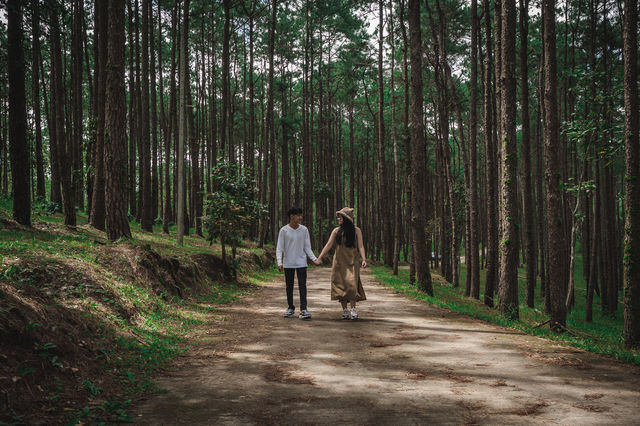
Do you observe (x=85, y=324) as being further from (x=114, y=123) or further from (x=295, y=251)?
(x=114, y=123)

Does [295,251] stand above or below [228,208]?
below

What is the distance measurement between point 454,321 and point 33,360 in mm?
7574

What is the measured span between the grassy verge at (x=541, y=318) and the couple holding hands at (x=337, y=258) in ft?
10.8

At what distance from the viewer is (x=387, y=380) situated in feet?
15.5

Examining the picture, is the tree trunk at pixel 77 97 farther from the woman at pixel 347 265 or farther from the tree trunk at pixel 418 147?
the woman at pixel 347 265

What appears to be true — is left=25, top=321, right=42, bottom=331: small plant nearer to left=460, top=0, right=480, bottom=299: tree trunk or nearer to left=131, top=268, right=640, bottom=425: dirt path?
left=131, top=268, right=640, bottom=425: dirt path

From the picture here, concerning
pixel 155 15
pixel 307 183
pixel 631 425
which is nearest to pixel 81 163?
pixel 155 15

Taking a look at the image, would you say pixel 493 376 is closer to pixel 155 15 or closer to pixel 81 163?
pixel 81 163

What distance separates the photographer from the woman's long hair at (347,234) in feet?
28.9

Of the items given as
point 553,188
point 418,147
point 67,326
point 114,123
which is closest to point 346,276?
point 553,188

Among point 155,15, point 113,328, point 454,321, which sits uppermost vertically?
point 155,15

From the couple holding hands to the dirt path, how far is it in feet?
2.78

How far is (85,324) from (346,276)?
16.2 ft

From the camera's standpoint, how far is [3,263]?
6148 mm
